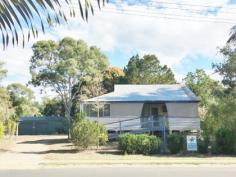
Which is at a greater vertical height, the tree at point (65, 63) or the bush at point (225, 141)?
the tree at point (65, 63)

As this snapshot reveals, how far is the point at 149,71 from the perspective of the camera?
7688 centimetres

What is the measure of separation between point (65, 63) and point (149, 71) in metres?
19.2

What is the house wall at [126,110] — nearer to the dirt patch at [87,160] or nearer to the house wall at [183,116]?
the house wall at [183,116]

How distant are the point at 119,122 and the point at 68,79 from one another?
75.9 ft

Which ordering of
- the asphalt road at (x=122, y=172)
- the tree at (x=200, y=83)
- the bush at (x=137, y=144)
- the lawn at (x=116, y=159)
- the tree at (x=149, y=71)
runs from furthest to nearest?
the tree at (x=149, y=71) < the tree at (x=200, y=83) < the bush at (x=137, y=144) < the lawn at (x=116, y=159) < the asphalt road at (x=122, y=172)

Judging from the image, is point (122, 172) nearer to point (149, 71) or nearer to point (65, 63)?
point (65, 63)

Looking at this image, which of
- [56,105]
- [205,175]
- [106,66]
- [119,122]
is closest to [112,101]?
[119,122]

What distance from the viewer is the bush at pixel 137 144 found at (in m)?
30.3

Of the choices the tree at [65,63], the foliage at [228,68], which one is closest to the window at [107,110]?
the foliage at [228,68]

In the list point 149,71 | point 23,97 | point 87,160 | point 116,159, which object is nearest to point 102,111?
point 116,159

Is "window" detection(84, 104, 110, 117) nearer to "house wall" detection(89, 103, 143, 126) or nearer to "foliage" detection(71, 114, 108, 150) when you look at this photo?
"house wall" detection(89, 103, 143, 126)

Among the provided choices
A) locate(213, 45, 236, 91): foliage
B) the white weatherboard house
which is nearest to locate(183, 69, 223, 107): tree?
the white weatherboard house

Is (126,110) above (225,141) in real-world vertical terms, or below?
above

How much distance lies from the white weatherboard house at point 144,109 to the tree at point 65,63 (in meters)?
15.7
